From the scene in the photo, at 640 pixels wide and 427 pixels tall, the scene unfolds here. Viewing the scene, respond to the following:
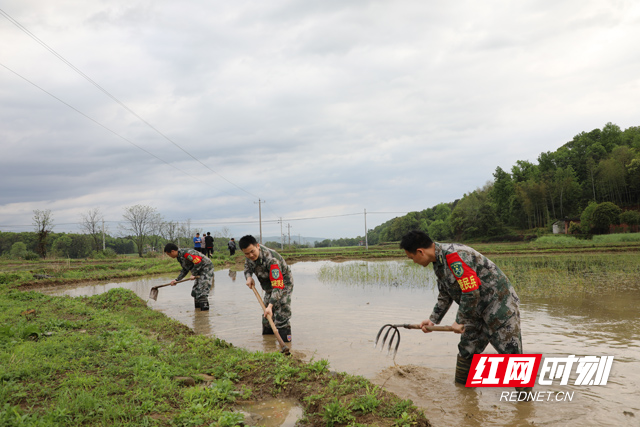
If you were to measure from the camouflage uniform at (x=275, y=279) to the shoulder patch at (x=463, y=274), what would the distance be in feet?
9.54

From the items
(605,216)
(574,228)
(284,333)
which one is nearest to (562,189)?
(574,228)

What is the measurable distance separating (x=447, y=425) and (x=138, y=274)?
19.0 meters

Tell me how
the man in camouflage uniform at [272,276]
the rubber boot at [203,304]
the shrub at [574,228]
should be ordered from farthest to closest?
1. the shrub at [574,228]
2. the rubber boot at [203,304]
3. the man in camouflage uniform at [272,276]

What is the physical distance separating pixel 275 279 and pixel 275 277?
3 centimetres

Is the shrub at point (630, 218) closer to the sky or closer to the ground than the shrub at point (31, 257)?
closer to the sky

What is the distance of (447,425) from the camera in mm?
3521

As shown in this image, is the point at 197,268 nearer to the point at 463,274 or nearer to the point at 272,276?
the point at 272,276

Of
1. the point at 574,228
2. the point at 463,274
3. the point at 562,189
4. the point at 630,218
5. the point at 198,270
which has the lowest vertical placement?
the point at 574,228

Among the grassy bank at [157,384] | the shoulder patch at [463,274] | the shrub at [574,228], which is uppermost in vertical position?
the shoulder patch at [463,274]

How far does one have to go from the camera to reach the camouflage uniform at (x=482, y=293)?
3832mm

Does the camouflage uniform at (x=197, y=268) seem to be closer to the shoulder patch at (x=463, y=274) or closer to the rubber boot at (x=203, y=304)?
the rubber boot at (x=203, y=304)

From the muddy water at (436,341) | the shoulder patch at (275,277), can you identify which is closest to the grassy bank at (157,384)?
the muddy water at (436,341)

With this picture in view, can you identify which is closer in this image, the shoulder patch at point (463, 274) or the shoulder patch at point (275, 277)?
the shoulder patch at point (463, 274)

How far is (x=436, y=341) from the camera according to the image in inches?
250
